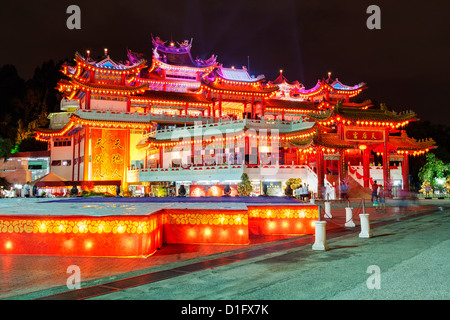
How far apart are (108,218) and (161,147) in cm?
3135

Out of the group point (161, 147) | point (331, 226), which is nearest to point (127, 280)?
point (331, 226)

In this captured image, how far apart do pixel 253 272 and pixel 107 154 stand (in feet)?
117

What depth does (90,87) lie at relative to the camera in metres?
40.4

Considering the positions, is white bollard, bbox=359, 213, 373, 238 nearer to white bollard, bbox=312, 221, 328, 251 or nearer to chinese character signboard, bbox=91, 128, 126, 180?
white bollard, bbox=312, 221, 328, 251

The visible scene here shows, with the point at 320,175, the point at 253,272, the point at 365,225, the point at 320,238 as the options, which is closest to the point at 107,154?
the point at 320,175

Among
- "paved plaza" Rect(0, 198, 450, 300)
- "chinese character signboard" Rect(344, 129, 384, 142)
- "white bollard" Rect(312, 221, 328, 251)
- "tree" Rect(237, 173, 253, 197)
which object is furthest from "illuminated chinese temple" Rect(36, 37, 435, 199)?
"paved plaza" Rect(0, 198, 450, 300)

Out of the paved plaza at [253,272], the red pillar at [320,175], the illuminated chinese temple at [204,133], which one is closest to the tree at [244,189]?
the illuminated chinese temple at [204,133]

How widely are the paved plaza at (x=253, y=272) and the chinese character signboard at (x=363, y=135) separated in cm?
2243

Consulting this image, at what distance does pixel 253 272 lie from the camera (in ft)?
26.4

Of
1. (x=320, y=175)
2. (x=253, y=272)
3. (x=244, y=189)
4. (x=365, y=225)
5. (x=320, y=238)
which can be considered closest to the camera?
(x=253, y=272)

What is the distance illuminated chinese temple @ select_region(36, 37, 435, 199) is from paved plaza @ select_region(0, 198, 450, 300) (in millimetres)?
19082

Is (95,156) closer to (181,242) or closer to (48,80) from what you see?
(181,242)

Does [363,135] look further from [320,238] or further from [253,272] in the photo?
[253,272]

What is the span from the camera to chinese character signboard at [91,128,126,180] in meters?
40.3
